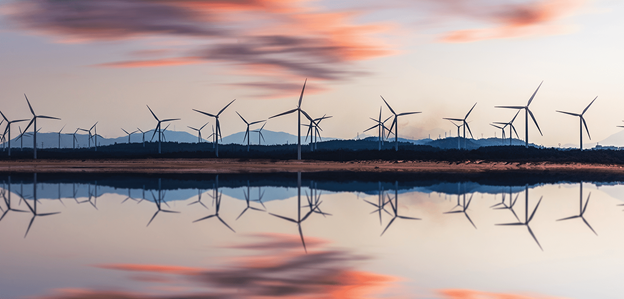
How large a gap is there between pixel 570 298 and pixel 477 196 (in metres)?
22.0

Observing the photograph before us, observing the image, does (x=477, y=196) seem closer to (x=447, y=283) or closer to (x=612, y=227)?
(x=612, y=227)

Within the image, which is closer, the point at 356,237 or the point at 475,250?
the point at 475,250

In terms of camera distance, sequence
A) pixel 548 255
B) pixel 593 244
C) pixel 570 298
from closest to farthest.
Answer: pixel 570 298
pixel 548 255
pixel 593 244

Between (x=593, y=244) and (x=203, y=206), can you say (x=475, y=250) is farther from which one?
(x=203, y=206)

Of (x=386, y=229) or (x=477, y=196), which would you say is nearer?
(x=386, y=229)

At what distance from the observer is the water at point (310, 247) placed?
12.1 meters

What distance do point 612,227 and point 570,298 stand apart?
11.9 m

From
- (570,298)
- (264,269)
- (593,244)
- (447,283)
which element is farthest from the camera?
(593,244)

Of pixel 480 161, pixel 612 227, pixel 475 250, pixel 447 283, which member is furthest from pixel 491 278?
pixel 480 161

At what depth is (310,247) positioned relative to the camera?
16.5 m

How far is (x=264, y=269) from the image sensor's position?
1358 cm

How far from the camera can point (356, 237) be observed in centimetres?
1852

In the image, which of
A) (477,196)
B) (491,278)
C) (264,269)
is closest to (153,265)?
(264,269)

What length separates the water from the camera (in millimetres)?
12078
